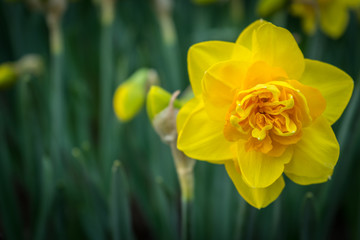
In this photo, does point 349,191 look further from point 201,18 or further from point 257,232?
point 201,18

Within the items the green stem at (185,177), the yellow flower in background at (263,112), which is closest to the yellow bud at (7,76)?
the green stem at (185,177)

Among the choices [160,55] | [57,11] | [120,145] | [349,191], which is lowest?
[349,191]

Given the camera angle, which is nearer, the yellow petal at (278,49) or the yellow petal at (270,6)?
the yellow petal at (278,49)

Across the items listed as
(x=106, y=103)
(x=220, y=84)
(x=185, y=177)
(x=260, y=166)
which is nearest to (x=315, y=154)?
(x=260, y=166)

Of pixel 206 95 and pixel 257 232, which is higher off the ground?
pixel 206 95

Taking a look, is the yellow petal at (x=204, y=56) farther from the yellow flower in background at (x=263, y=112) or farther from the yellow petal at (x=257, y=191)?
the yellow petal at (x=257, y=191)

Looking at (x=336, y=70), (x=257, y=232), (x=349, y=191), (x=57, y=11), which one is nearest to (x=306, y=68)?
(x=336, y=70)
